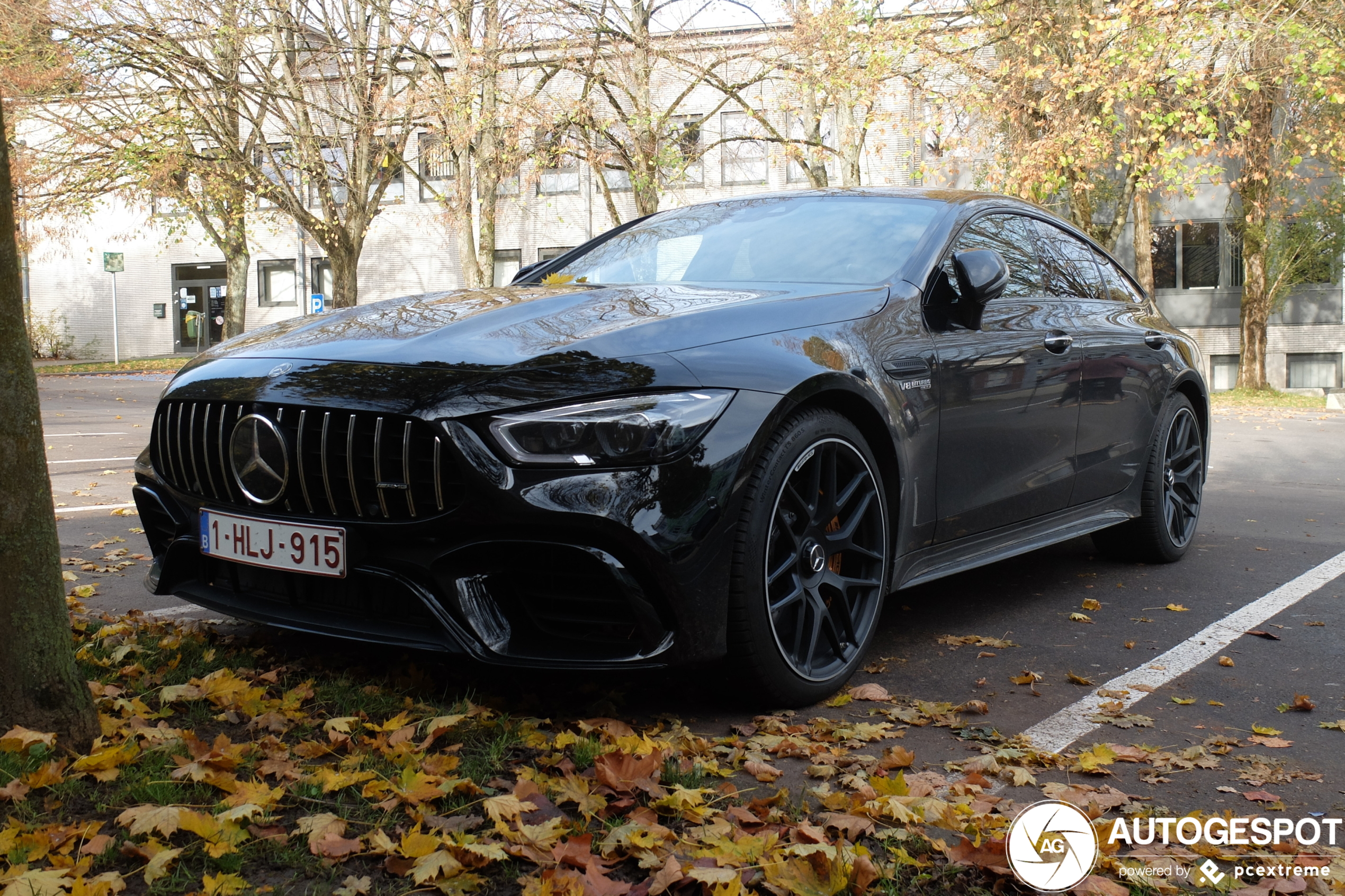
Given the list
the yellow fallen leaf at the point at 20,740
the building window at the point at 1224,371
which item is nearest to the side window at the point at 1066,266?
the yellow fallen leaf at the point at 20,740

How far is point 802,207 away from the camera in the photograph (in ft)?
15.1

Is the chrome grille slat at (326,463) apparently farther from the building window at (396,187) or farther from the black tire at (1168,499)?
the building window at (396,187)

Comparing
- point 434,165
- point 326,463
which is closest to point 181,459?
point 326,463

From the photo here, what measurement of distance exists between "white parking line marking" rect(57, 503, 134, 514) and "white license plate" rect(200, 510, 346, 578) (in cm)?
423

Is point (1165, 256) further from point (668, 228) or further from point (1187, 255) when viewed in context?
point (668, 228)

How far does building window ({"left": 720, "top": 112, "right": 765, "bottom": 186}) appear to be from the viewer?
98.5 ft

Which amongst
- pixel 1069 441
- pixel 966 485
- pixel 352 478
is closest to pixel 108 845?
pixel 352 478

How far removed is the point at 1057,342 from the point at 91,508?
563cm

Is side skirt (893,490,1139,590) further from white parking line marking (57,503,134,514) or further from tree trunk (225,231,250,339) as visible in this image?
tree trunk (225,231,250,339)

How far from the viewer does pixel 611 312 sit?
335 cm

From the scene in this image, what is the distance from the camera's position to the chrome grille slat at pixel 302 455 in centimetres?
308

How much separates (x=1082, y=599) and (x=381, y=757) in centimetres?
321

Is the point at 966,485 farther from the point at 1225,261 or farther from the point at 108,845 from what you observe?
the point at 1225,261

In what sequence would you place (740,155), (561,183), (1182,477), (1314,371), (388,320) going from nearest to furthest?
(388,320) < (1182,477) < (1314,371) < (740,155) < (561,183)
